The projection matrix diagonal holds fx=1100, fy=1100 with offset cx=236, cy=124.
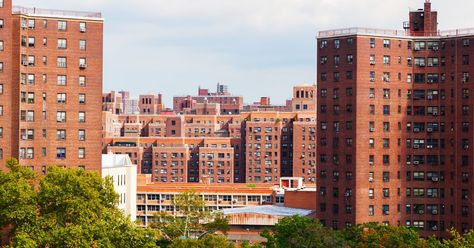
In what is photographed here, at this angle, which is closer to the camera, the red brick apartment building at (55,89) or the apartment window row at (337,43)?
the red brick apartment building at (55,89)

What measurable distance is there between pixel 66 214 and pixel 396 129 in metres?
76.4

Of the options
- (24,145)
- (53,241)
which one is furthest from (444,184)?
(53,241)

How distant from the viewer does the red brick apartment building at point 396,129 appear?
184750 millimetres

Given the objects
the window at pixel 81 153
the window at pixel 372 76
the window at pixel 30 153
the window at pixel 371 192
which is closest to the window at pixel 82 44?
the window at pixel 81 153

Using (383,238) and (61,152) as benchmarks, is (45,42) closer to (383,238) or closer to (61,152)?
(61,152)

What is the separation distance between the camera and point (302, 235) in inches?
5487

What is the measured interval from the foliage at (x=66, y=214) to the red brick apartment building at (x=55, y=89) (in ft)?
77.7

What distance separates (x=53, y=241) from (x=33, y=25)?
1687 inches

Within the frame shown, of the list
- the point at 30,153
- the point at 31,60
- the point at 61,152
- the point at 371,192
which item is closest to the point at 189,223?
the point at 61,152

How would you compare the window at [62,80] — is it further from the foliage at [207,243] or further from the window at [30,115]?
the foliage at [207,243]

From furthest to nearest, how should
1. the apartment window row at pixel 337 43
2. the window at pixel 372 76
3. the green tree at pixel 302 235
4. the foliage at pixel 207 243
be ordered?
the window at pixel 372 76 → the apartment window row at pixel 337 43 → the green tree at pixel 302 235 → the foliage at pixel 207 243

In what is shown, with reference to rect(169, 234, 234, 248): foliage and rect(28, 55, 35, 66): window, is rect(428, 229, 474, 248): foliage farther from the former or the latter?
rect(28, 55, 35, 66): window

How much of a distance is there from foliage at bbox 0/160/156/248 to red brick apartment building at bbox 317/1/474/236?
2439 inches

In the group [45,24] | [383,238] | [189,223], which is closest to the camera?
[383,238]
